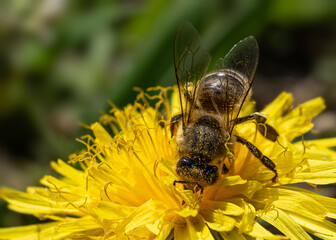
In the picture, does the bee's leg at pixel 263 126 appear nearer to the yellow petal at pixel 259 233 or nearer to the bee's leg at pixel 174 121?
the bee's leg at pixel 174 121

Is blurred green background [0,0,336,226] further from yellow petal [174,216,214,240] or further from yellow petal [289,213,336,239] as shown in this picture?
yellow petal [289,213,336,239]

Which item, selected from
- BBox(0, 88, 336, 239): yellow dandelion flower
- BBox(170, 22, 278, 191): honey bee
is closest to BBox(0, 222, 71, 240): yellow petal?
BBox(0, 88, 336, 239): yellow dandelion flower

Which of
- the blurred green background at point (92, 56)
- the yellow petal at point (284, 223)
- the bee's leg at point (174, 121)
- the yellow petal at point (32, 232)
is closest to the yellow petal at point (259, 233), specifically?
the yellow petal at point (284, 223)

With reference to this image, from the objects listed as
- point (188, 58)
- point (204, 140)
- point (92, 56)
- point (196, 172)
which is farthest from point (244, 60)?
point (92, 56)

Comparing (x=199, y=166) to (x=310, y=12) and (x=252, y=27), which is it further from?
(x=310, y=12)

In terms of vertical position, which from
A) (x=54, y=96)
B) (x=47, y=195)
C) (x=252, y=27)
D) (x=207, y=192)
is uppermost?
(x=54, y=96)

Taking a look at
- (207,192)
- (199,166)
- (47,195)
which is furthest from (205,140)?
(47,195)
